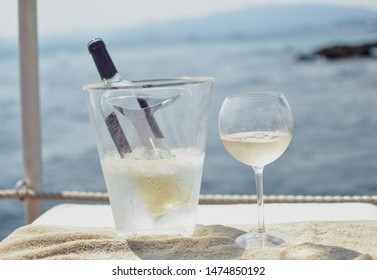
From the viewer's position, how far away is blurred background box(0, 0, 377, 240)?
390 inches

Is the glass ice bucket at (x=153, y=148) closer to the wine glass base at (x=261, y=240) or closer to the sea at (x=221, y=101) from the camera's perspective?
the wine glass base at (x=261, y=240)

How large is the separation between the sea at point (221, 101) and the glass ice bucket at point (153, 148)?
232 inches

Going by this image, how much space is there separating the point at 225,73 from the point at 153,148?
1420 cm

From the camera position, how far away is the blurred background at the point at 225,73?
9898 millimetres

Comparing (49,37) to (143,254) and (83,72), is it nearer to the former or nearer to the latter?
(83,72)

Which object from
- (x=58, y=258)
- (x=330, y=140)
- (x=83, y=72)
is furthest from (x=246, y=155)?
(x=83, y=72)

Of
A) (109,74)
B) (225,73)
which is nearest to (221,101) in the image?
(225,73)

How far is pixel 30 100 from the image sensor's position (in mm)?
1417

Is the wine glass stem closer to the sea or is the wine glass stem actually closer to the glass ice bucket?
the glass ice bucket

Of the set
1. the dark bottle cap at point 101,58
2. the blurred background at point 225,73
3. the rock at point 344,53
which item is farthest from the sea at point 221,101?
the dark bottle cap at point 101,58

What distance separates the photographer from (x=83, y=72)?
45.3ft

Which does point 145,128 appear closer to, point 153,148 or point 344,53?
point 153,148

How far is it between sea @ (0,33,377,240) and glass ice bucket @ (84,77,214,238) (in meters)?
5.89

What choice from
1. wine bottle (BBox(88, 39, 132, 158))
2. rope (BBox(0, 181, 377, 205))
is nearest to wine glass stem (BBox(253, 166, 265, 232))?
wine bottle (BBox(88, 39, 132, 158))
